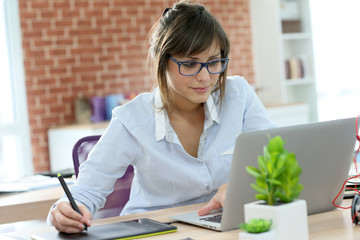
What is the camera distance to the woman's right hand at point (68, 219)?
5.18 feet

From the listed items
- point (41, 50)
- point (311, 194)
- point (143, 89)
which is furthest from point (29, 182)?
point (143, 89)

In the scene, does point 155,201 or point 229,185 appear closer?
point 229,185

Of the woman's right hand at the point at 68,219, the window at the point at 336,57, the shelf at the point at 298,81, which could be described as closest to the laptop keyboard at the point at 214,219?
the woman's right hand at the point at 68,219

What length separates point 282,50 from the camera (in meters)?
6.22

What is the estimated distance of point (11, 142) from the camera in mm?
5121

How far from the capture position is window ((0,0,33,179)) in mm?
5086

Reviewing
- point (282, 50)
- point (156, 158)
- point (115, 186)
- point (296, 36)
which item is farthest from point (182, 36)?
point (296, 36)

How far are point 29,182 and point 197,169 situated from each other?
103cm

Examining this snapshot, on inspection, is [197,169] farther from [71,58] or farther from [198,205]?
[71,58]

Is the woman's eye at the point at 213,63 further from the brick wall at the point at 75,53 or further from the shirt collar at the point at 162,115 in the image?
the brick wall at the point at 75,53

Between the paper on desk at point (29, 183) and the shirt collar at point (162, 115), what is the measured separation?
738 mm

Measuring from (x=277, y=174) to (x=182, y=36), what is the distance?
0.89 metres

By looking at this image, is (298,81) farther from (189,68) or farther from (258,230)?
(258,230)

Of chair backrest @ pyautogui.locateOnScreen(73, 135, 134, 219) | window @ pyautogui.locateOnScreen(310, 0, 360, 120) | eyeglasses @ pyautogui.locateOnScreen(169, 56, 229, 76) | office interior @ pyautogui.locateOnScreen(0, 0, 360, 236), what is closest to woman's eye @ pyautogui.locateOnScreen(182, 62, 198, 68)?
eyeglasses @ pyautogui.locateOnScreen(169, 56, 229, 76)
